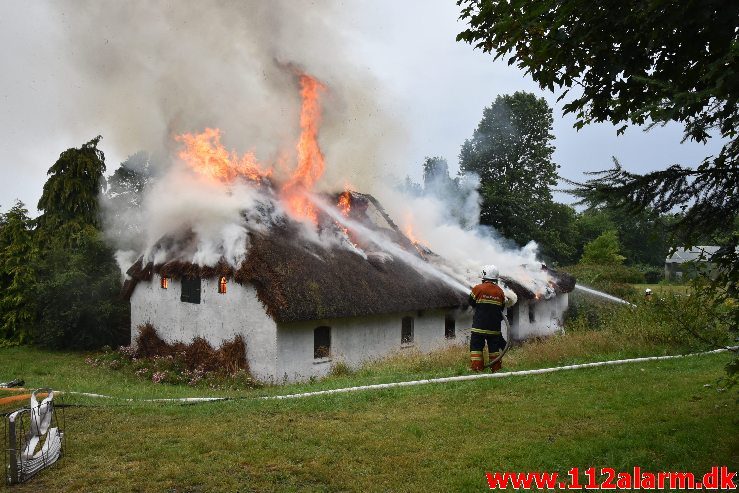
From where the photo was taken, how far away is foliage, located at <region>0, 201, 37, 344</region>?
74.7 feet

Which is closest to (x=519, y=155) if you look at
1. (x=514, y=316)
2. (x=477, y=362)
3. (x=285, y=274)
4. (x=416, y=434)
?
(x=514, y=316)

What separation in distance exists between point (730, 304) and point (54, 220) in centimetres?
2840

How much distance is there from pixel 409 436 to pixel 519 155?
4065cm

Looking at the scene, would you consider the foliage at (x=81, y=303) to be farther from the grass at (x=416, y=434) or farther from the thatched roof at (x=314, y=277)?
the grass at (x=416, y=434)

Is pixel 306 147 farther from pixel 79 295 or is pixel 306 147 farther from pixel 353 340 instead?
pixel 79 295

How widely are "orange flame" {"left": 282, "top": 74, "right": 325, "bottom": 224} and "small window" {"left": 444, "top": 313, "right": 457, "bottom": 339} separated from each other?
594cm

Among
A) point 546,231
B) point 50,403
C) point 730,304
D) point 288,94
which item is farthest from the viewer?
point 546,231

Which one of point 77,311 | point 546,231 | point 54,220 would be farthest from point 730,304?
point 546,231

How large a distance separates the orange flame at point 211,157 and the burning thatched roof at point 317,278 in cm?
262

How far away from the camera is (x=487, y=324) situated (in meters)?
10.7

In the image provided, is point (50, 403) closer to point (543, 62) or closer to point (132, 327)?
point (543, 62)

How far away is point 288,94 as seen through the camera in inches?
788

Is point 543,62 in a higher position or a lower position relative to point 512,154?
Result: lower
